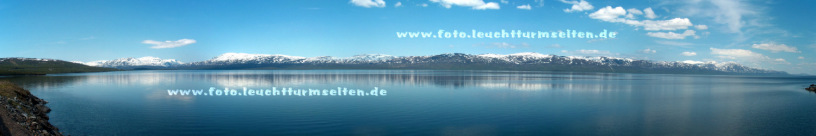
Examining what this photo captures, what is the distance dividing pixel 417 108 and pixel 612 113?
45.7 ft

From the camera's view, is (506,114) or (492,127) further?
(506,114)

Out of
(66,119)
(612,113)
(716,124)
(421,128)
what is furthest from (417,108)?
(66,119)

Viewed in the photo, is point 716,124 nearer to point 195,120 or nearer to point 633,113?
point 633,113

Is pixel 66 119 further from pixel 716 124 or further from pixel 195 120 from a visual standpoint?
pixel 716 124

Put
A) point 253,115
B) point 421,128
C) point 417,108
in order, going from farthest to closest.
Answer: point 417,108 → point 253,115 → point 421,128

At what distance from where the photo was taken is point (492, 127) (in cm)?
2447

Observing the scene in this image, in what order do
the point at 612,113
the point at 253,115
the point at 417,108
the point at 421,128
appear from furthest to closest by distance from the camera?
the point at 417,108, the point at 612,113, the point at 253,115, the point at 421,128

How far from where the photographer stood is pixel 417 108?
111ft

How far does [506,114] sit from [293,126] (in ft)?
46.7

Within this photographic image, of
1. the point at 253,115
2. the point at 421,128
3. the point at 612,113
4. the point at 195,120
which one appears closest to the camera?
the point at 421,128

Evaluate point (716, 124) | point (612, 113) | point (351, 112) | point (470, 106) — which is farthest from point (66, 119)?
point (716, 124)

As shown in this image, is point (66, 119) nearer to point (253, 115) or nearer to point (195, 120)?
point (195, 120)

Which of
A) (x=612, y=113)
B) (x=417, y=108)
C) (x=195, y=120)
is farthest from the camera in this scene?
(x=417, y=108)

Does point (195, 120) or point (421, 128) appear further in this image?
point (195, 120)
